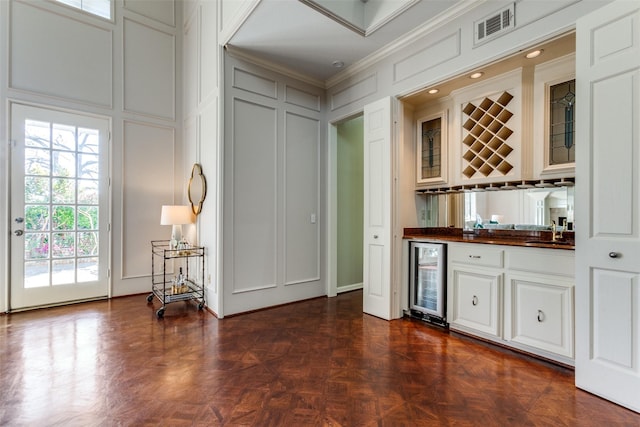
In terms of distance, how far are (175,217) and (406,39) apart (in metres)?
3.25

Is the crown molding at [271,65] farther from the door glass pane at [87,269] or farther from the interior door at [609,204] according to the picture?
the door glass pane at [87,269]

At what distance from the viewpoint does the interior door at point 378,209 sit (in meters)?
3.35

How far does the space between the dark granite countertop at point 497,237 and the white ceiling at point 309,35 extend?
205 cm

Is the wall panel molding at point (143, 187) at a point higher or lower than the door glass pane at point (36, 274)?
higher

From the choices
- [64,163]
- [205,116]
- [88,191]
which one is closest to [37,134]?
[64,163]

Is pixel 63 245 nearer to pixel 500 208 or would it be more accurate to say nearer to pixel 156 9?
pixel 156 9

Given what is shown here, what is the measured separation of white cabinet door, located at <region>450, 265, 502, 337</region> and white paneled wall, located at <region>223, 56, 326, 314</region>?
1849 mm

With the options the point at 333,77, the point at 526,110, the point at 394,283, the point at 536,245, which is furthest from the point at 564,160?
Result: the point at 333,77

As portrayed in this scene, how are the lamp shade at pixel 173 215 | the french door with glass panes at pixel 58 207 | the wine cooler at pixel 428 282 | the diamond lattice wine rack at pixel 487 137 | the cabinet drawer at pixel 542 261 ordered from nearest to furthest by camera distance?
the cabinet drawer at pixel 542 261 → the diamond lattice wine rack at pixel 487 137 → the wine cooler at pixel 428 282 → the french door with glass panes at pixel 58 207 → the lamp shade at pixel 173 215

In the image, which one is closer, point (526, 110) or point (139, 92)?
point (526, 110)

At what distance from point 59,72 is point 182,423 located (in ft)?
14.1

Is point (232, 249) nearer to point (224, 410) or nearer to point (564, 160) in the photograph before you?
point (224, 410)

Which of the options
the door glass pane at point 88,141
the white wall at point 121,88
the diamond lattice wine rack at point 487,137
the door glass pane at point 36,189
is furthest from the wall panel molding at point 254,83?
the door glass pane at point 36,189

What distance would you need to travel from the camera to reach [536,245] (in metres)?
2.38
